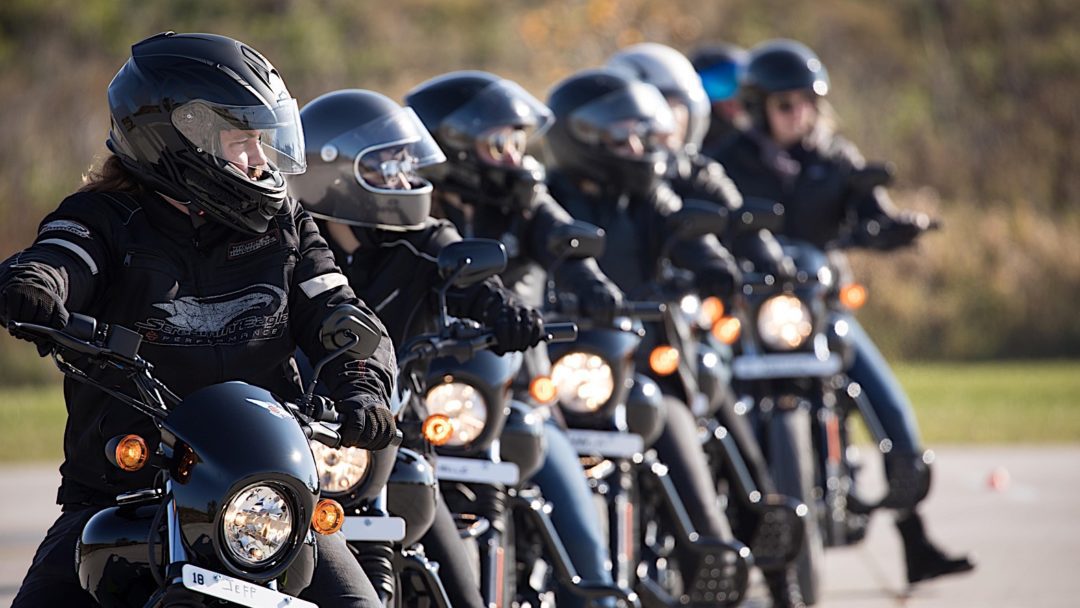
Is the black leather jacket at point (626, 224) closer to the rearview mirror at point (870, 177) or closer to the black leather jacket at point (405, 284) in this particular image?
the rearview mirror at point (870, 177)

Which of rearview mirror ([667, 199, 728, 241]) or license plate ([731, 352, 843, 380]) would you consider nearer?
rearview mirror ([667, 199, 728, 241])

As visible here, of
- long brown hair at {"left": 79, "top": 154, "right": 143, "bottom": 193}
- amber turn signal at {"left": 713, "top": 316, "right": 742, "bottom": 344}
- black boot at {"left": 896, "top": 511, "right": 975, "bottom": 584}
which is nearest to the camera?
long brown hair at {"left": 79, "top": 154, "right": 143, "bottom": 193}

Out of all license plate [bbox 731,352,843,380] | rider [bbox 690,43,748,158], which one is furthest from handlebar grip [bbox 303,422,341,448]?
rider [bbox 690,43,748,158]

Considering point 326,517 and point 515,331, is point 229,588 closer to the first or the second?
point 326,517

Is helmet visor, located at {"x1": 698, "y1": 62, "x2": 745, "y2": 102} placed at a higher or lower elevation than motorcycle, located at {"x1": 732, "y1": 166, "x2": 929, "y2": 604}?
higher

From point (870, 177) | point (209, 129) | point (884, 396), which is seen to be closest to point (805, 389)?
point (884, 396)

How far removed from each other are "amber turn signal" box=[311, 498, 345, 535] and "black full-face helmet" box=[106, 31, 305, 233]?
58 cm

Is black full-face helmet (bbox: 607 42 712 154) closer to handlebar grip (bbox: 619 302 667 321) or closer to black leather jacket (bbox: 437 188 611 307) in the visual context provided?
black leather jacket (bbox: 437 188 611 307)

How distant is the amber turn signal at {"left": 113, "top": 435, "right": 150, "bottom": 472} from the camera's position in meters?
3.50

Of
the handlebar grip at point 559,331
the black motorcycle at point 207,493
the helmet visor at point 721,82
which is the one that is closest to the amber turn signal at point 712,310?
the handlebar grip at point 559,331

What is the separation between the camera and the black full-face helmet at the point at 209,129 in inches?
151

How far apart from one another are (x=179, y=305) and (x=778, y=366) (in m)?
4.42

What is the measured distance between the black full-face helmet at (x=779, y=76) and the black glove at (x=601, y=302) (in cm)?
358

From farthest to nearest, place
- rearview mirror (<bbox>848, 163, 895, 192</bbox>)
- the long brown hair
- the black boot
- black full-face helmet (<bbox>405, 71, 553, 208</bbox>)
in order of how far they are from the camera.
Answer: rearview mirror (<bbox>848, 163, 895, 192</bbox>) < the black boot < black full-face helmet (<bbox>405, 71, 553, 208</bbox>) < the long brown hair
